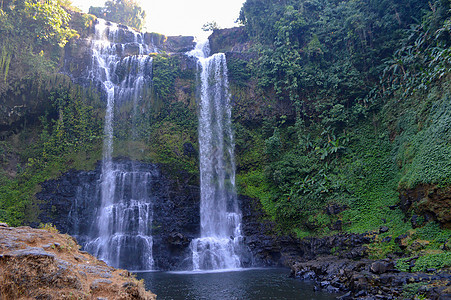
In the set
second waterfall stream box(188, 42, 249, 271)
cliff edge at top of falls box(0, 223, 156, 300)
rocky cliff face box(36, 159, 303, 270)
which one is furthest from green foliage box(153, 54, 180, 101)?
cliff edge at top of falls box(0, 223, 156, 300)

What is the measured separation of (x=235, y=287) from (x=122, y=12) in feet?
132

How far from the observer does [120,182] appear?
68.2ft

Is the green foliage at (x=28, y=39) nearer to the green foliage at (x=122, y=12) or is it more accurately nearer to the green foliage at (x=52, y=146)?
the green foliage at (x=52, y=146)

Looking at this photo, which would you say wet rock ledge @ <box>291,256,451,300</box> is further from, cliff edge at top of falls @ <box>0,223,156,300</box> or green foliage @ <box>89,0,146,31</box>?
green foliage @ <box>89,0,146,31</box>

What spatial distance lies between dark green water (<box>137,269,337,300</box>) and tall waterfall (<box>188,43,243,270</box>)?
10.0 ft

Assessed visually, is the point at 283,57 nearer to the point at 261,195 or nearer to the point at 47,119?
the point at 261,195

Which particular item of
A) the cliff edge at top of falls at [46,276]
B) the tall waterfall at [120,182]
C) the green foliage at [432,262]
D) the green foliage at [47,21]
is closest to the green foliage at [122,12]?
the tall waterfall at [120,182]

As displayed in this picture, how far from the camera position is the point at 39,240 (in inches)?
258

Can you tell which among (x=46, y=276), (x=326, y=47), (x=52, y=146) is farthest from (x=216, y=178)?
(x=46, y=276)

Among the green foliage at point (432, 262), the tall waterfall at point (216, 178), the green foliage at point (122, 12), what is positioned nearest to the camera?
the green foliage at point (432, 262)

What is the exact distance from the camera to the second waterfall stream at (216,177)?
18031 mm

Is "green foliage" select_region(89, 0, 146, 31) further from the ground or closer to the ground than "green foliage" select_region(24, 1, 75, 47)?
further from the ground

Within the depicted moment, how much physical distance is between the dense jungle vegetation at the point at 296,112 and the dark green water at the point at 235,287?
433 cm

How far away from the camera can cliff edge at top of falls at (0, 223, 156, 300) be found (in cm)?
493
